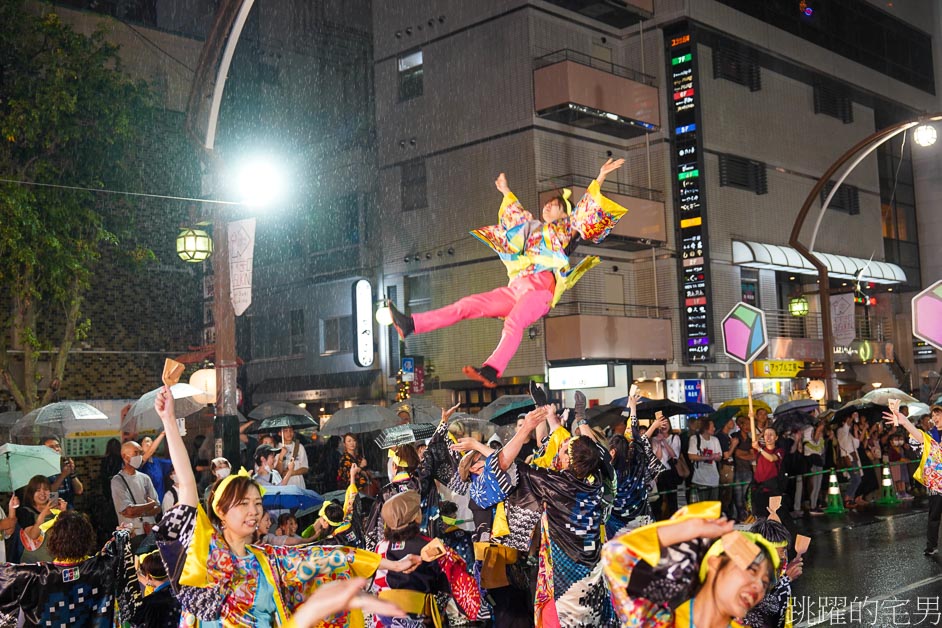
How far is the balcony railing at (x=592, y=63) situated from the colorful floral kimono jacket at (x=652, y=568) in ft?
73.6

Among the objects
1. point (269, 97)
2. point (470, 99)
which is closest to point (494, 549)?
point (470, 99)

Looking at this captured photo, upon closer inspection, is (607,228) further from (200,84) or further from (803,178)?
(803,178)

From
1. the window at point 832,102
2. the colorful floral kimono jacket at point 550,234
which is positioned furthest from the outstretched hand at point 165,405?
the window at point 832,102

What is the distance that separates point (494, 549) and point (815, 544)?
7.91 metres

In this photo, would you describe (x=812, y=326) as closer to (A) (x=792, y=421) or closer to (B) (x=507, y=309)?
(A) (x=792, y=421)

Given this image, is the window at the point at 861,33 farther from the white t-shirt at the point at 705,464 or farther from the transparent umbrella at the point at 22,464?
the transparent umbrella at the point at 22,464

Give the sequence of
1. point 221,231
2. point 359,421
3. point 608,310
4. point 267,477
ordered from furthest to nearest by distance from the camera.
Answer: point 608,310 → point 359,421 → point 221,231 → point 267,477

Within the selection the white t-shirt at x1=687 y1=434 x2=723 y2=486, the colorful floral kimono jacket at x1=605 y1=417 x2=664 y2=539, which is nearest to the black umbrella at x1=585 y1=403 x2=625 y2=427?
the white t-shirt at x1=687 y1=434 x2=723 y2=486

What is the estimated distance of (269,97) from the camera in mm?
31234

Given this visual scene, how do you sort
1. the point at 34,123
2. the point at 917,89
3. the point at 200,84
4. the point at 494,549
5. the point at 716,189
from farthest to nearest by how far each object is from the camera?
1. the point at 917,89
2. the point at 716,189
3. the point at 34,123
4. the point at 200,84
5. the point at 494,549

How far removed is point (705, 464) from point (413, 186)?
15076 millimetres

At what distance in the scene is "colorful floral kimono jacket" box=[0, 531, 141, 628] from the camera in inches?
215

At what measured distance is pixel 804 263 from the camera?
30891mm

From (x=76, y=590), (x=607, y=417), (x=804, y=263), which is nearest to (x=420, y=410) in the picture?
(x=607, y=417)
